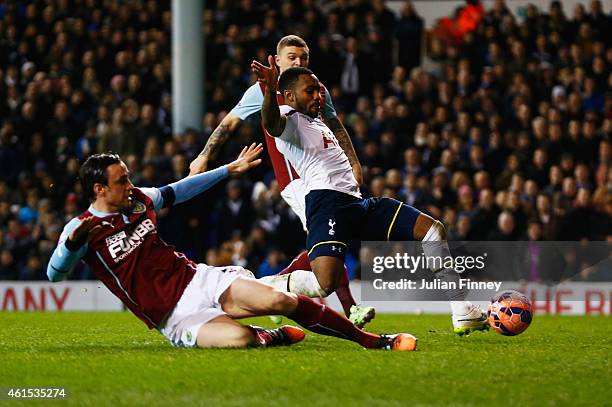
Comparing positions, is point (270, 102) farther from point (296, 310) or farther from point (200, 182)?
point (296, 310)

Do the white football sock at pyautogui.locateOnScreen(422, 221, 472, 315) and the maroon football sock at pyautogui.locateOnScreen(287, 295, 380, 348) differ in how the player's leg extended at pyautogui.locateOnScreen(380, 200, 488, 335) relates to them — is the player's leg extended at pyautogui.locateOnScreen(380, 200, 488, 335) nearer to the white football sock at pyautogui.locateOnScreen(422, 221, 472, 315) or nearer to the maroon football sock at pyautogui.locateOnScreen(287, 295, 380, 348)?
the white football sock at pyautogui.locateOnScreen(422, 221, 472, 315)

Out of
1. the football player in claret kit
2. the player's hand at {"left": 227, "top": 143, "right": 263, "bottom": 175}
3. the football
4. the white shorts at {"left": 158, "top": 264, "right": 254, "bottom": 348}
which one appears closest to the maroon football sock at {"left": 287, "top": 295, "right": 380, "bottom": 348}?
the football player in claret kit

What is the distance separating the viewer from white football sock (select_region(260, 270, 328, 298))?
857cm

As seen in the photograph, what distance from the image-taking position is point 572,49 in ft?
55.6

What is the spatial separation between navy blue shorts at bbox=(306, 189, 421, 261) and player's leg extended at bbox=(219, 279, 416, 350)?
1141mm

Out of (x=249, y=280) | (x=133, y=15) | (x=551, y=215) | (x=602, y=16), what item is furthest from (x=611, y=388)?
(x=133, y=15)

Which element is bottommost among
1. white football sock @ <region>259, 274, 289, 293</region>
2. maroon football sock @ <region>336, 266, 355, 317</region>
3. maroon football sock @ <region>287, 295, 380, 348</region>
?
maroon football sock @ <region>336, 266, 355, 317</region>

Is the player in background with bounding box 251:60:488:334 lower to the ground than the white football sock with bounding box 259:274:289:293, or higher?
higher

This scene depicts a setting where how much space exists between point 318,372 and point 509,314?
266 cm

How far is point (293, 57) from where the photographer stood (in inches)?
355

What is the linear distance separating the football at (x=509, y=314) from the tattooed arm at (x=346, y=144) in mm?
1487

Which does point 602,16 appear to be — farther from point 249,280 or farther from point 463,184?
point 249,280

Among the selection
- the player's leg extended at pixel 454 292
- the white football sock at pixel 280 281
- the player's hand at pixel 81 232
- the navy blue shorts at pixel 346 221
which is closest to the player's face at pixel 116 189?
the player's hand at pixel 81 232

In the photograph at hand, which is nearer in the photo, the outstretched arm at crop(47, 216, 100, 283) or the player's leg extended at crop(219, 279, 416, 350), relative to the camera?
the outstretched arm at crop(47, 216, 100, 283)
